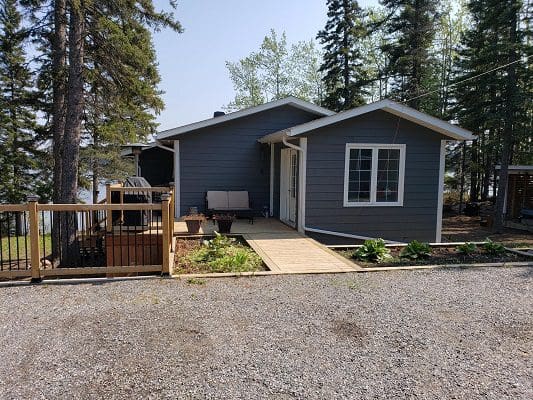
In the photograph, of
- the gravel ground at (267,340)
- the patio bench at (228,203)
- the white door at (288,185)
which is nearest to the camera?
the gravel ground at (267,340)

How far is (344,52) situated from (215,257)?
18.0 meters

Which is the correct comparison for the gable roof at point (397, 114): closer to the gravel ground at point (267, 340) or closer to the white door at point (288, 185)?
the white door at point (288, 185)

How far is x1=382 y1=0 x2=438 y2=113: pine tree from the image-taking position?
1894 centimetres

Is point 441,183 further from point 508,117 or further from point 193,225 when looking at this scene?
Answer: point 508,117

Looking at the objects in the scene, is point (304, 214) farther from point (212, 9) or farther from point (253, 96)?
point (253, 96)

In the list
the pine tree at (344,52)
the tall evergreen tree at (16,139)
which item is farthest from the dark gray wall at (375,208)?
the pine tree at (344,52)

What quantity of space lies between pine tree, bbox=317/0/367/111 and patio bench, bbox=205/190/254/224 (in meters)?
13.0

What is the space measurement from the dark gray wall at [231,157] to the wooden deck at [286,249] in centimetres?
134

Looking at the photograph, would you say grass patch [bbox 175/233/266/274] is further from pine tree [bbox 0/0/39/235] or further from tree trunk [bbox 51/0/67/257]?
pine tree [bbox 0/0/39/235]

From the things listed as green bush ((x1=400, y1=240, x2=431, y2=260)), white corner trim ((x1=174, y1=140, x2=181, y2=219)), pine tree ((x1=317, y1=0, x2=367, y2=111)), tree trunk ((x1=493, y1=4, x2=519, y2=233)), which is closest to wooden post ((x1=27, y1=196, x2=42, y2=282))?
green bush ((x1=400, y1=240, x2=431, y2=260))

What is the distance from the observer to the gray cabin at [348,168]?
349 inches

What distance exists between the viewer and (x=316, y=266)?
19.8ft

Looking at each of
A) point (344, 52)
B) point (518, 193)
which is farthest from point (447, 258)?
point (344, 52)

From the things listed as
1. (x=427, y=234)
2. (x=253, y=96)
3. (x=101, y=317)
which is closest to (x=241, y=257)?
(x=101, y=317)
